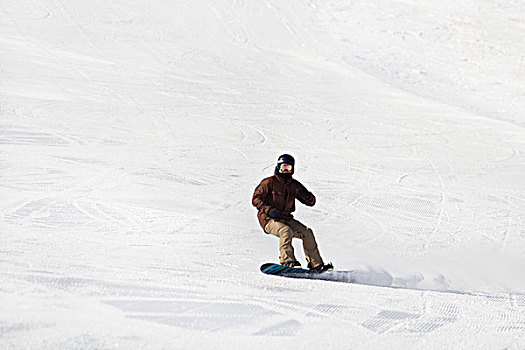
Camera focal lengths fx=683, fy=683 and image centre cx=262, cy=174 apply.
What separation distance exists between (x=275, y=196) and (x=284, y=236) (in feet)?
1.11

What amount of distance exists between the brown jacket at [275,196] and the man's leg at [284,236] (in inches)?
3.3

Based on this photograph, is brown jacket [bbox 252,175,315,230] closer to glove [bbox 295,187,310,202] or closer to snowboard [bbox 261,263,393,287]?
glove [bbox 295,187,310,202]

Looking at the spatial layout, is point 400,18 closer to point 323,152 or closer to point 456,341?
point 323,152

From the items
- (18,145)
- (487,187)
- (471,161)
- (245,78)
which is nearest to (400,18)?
(245,78)

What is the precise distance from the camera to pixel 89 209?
752 centimetres

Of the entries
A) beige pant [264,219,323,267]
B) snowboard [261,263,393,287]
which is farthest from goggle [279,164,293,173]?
snowboard [261,263,393,287]

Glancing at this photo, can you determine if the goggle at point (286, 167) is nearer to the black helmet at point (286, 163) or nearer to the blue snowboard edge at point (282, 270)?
the black helmet at point (286, 163)

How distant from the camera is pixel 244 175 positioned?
32.5ft

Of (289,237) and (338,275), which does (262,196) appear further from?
(338,275)

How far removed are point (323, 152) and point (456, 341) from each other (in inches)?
293

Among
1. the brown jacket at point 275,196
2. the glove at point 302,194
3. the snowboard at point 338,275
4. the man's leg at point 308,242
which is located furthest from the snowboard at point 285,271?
the glove at point 302,194

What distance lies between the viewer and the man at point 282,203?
5621 millimetres

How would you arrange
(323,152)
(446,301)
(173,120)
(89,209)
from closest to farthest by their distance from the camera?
1. (446,301)
2. (89,209)
3. (323,152)
4. (173,120)

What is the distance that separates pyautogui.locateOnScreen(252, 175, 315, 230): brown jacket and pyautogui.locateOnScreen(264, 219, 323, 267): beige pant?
75 millimetres
